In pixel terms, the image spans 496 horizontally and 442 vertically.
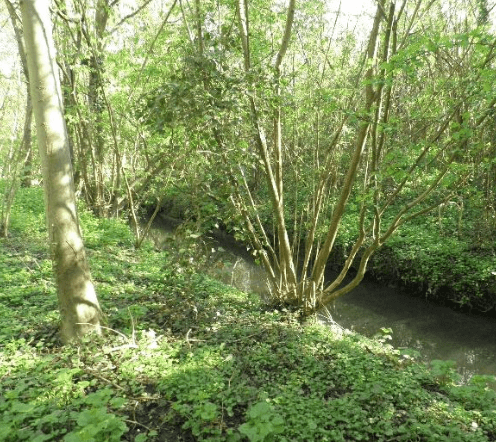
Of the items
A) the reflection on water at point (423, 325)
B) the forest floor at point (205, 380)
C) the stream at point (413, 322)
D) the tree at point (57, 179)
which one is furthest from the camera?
the reflection on water at point (423, 325)

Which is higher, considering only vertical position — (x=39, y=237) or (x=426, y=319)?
(x=39, y=237)

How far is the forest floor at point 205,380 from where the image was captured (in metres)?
3.04

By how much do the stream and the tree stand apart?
4.47ft

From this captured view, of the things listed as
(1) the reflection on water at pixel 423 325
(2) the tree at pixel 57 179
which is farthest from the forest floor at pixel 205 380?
(1) the reflection on water at pixel 423 325

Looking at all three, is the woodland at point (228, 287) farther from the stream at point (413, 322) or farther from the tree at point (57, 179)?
the stream at point (413, 322)

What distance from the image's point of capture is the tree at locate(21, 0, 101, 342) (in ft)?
11.4

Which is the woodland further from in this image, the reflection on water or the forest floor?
the reflection on water

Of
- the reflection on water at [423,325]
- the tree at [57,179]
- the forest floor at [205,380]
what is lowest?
the reflection on water at [423,325]

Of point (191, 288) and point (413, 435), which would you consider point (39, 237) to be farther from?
point (413, 435)

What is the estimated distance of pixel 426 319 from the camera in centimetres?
770

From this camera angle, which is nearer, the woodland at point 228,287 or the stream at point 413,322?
the woodland at point 228,287

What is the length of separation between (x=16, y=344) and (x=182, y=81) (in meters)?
3.38

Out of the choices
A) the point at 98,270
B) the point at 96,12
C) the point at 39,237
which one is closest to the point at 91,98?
the point at 96,12

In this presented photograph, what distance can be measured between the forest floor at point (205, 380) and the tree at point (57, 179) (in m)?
0.33
